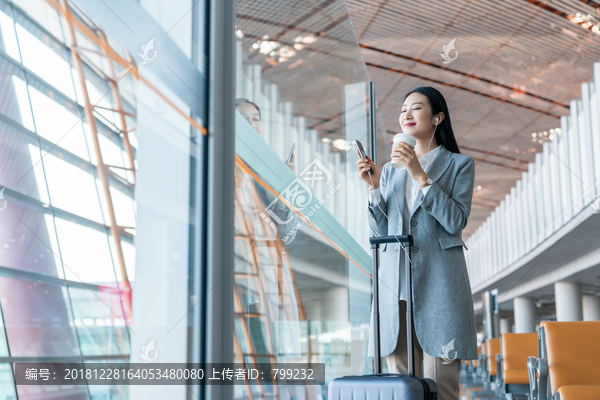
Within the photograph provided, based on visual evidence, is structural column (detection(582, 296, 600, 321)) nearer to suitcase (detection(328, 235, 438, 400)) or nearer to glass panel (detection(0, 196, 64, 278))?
suitcase (detection(328, 235, 438, 400))

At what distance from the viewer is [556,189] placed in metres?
7.46

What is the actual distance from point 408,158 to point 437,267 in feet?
0.97

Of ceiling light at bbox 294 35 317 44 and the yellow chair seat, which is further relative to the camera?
ceiling light at bbox 294 35 317 44

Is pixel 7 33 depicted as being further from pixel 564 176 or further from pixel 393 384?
pixel 564 176

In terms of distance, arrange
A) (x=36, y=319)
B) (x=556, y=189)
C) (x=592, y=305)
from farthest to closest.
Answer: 1. (x=592, y=305)
2. (x=556, y=189)
3. (x=36, y=319)

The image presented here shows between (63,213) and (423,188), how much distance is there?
87 centimetres

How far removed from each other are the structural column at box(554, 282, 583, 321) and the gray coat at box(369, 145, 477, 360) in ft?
30.6

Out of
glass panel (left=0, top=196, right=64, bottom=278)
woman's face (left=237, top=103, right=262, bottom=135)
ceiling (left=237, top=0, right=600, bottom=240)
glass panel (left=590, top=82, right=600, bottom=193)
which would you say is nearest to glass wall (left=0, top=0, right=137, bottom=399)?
glass panel (left=0, top=196, right=64, bottom=278)

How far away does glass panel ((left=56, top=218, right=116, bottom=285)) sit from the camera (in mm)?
1307

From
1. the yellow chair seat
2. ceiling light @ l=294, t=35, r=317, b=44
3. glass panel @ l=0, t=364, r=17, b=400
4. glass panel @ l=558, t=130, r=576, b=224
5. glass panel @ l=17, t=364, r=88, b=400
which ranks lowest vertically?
the yellow chair seat

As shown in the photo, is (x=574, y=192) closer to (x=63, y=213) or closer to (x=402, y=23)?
(x=402, y=23)

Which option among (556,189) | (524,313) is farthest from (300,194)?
(524,313)

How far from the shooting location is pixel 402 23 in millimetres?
5262

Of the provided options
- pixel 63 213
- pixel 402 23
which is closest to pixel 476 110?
pixel 402 23
